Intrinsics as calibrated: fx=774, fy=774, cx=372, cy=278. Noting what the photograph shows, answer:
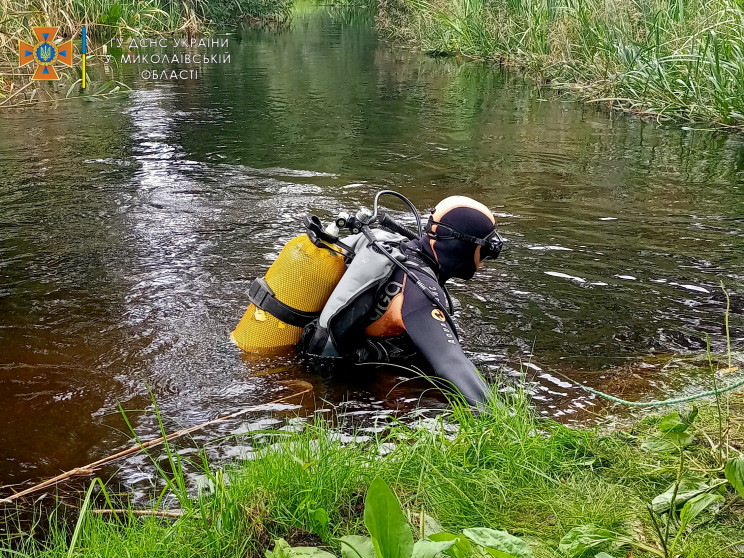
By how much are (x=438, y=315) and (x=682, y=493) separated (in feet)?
4.60

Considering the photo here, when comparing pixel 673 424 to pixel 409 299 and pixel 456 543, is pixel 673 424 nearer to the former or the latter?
pixel 456 543

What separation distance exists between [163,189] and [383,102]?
5121 mm

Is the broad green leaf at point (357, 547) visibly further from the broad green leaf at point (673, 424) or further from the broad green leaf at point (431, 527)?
the broad green leaf at point (673, 424)

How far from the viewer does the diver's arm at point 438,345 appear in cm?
324

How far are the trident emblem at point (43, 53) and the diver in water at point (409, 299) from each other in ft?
26.8

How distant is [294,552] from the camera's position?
202 centimetres

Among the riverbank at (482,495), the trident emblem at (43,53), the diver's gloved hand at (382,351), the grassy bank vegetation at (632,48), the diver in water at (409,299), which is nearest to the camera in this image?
the riverbank at (482,495)

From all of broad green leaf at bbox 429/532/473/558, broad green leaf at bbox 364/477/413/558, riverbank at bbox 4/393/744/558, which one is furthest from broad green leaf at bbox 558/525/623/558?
broad green leaf at bbox 364/477/413/558

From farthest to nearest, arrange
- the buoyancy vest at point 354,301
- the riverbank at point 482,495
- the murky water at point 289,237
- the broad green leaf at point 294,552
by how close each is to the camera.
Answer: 1. the murky water at point 289,237
2. the buoyancy vest at point 354,301
3. the riverbank at point 482,495
4. the broad green leaf at point 294,552

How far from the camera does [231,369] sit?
12.5 feet

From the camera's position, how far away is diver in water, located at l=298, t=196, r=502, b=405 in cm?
336

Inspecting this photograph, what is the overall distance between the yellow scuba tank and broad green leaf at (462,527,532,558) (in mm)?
1941

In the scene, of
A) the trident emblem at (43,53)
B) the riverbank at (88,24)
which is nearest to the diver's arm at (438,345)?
the riverbank at (88,24)

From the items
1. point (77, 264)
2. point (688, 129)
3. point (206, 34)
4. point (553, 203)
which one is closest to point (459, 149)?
point (553, 203)
